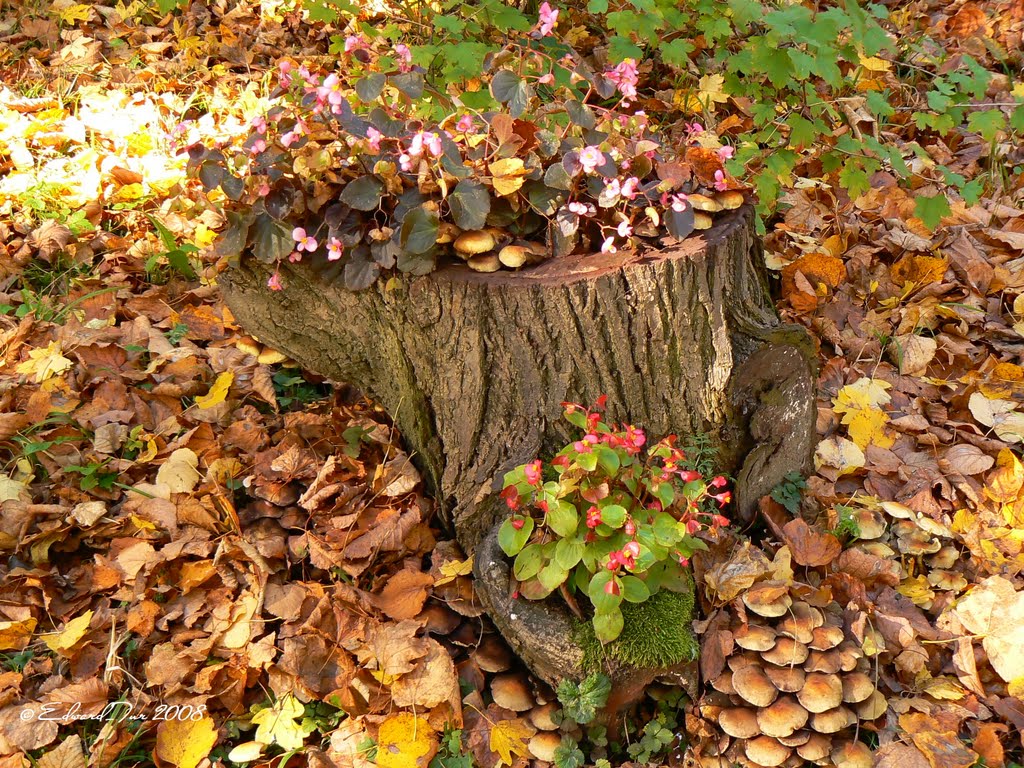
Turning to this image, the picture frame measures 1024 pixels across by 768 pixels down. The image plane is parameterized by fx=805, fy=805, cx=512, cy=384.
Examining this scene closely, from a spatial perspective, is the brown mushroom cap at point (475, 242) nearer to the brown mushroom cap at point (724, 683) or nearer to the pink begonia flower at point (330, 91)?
the pink begonia flower at point (330, 91)

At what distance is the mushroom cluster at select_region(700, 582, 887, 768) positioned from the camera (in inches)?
78.6

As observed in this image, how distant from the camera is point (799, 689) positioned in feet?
6.65

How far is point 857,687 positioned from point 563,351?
1.16 m

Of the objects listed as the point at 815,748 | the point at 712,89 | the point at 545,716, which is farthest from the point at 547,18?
the point at 712,89

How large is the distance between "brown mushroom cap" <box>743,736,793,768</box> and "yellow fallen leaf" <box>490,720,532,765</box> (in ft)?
1.91

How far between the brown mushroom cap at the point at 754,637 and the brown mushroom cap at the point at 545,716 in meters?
0.53

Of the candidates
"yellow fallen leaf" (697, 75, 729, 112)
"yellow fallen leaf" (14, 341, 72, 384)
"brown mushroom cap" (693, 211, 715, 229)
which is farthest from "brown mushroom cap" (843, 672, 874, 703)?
"yellow fallen leaf" (697, 75, 729, 112)

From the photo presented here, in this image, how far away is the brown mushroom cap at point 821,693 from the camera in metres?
1.98

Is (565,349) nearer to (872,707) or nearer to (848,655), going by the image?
(848,655)

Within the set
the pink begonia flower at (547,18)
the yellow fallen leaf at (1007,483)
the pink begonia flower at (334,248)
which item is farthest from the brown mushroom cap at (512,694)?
the pink begonia flower at (547,18)

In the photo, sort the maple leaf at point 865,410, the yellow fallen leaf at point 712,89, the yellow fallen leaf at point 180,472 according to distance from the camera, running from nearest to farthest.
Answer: the yellow fallen leaf at point 180,472, the maple leaf at point 865,410, the yellow fallen leaf at point 712,89

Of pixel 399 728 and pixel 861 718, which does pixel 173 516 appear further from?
pixel 861 718

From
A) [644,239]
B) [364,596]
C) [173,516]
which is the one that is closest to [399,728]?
[364,596]

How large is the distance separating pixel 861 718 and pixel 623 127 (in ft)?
5.81
